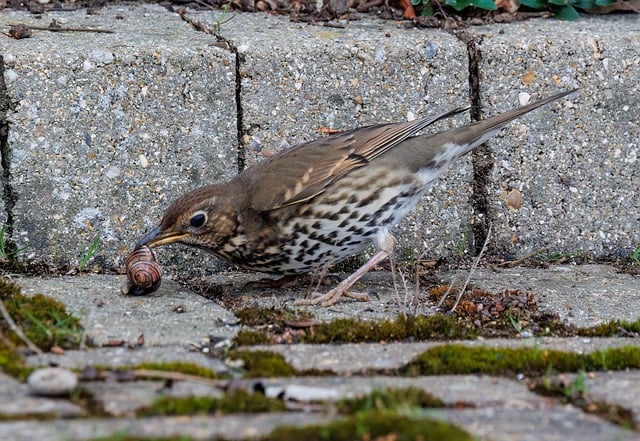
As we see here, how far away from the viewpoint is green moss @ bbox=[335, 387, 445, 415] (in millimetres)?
3234

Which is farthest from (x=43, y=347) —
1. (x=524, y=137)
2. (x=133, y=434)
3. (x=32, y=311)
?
(x=524, y=137)

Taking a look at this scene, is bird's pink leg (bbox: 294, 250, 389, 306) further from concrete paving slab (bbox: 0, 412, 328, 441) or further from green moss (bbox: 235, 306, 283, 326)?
concrete paving slab (bbox: 0, 412, 328, 441)

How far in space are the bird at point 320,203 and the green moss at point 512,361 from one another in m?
1.27

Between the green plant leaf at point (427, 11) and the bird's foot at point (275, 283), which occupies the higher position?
the green plant leaf at point (427, 11)

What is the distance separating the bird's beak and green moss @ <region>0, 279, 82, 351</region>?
62cm

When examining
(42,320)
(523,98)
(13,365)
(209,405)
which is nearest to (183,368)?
(209,405)

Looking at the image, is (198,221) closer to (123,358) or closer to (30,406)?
(123,358)

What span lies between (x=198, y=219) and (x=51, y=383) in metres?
2.06

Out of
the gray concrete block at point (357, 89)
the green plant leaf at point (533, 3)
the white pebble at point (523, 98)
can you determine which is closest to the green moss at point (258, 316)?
the gray concrete block at point (357, 89)

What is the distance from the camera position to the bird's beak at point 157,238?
5.16 m

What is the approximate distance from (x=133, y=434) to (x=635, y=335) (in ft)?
8.06

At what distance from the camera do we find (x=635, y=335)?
180 inches

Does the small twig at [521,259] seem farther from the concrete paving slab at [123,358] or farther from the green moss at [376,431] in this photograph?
the green moss at [376,431]

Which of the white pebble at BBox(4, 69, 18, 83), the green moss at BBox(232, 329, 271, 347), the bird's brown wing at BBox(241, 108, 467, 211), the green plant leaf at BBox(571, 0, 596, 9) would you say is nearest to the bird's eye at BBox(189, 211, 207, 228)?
the bird's brown wing at BBox(241, 108, 467, 211)
